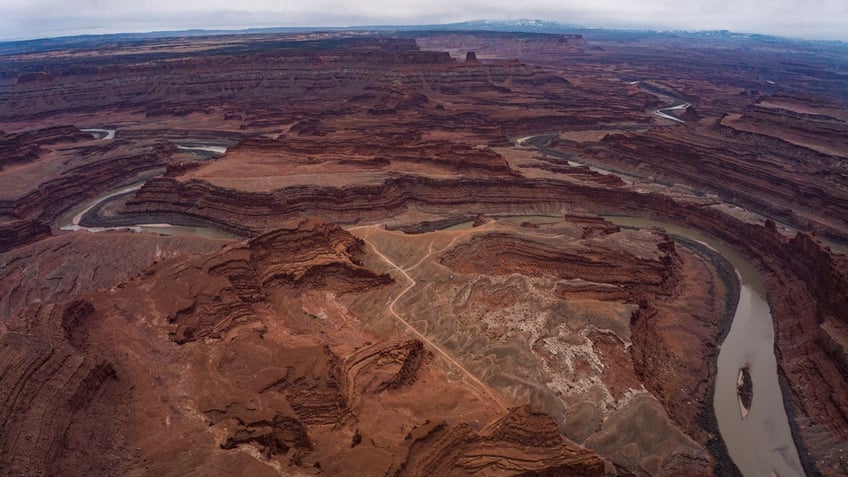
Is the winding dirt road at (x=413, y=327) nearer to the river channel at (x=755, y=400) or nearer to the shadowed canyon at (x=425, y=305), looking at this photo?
the shadowed canyon at (x=425, y=305)

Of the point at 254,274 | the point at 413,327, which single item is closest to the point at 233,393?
the point at 254,274

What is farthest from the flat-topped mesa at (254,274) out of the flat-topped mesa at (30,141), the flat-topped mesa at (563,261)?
the flat-topped mesa at (30,141)

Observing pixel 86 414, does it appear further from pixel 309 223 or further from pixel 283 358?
→ pixel 309 223

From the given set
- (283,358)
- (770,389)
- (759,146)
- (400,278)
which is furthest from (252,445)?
(759,146)

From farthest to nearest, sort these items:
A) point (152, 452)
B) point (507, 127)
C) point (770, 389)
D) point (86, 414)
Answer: point (507, 127)
point (770, 389)
point (86, 414)
point (152, 452)

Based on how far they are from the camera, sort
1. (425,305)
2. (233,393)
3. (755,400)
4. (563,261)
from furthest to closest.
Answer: (563,261) → (425,305) → (755,400) → (233,393)

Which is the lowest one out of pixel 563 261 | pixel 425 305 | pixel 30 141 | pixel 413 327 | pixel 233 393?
pixel 413 327

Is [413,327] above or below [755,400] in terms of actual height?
above

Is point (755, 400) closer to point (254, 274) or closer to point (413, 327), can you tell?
point (413, 327)
